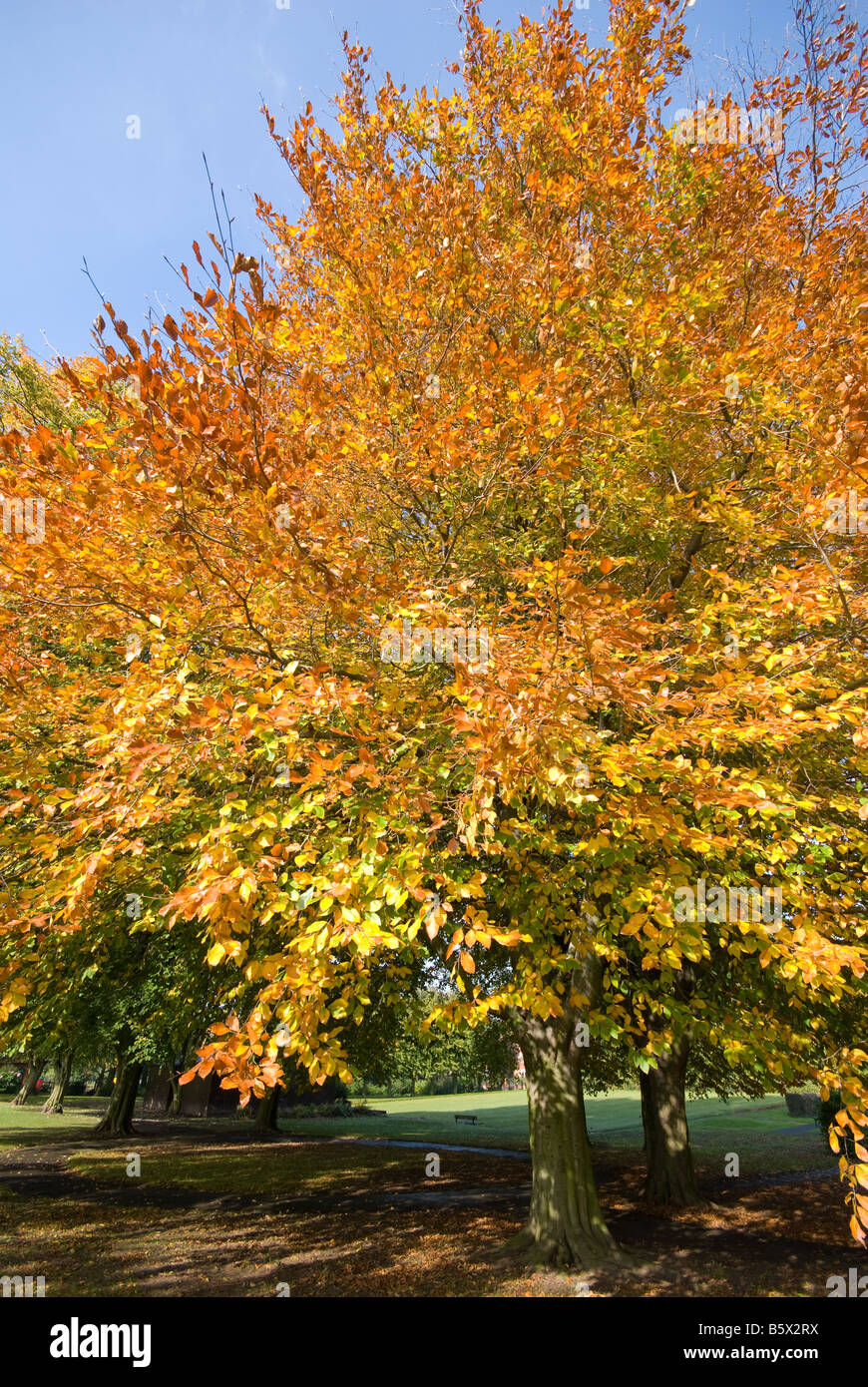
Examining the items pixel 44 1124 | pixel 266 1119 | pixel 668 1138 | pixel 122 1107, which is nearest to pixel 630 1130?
pixel 266 1119

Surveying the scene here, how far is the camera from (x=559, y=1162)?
8.06 m

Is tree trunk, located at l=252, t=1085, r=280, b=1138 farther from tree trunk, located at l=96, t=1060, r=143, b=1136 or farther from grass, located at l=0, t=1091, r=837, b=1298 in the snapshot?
tree trunk, located at l=96, t=1060, r=143, b=1136

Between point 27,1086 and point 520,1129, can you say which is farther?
point 27,1086

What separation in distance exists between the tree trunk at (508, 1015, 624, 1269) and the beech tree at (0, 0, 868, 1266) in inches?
1.9

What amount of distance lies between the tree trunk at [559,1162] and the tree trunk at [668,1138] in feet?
13.8

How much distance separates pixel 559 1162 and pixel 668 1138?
18.3 ft

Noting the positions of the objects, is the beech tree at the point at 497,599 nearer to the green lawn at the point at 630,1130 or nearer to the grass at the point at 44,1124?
the green lawn at the point at 630,1130

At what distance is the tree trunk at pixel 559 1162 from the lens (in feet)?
25.6

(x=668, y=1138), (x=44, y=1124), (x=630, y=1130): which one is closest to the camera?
(x=668, y=1138)

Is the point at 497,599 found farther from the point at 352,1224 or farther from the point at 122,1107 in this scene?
the point at 122,1107

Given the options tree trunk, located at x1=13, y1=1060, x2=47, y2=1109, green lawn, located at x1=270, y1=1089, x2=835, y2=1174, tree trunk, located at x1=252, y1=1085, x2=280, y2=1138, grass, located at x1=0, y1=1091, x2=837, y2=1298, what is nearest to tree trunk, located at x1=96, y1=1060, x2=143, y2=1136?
grass, located at x1=0, y1=1091, x2=837, y2=1298

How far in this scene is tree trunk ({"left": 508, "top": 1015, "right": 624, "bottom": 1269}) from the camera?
25.6 feet

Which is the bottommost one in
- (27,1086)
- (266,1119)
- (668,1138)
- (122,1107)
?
(27,1086)

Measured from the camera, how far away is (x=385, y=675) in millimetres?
5852
